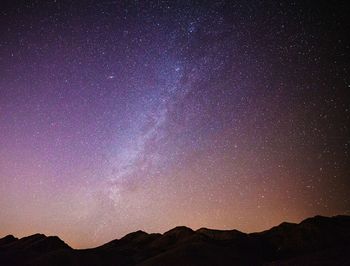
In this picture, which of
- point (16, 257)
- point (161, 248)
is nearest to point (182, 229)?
point (161, 248)

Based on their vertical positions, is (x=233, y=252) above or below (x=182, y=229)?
below

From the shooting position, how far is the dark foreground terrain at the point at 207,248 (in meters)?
63.4

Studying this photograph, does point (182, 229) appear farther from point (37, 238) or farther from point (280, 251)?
point (37, 238)

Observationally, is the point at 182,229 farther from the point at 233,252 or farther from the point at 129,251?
the point at 233,252

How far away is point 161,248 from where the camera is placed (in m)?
85.2

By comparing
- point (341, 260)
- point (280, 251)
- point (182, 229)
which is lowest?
point (341, 260)

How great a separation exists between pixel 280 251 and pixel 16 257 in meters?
59.6

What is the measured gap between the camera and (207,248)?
65688 millimetres

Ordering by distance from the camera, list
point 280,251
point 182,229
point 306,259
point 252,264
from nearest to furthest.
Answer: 1. point 306,259
2. point 252,264
3. point 280,251
4. point 182,229

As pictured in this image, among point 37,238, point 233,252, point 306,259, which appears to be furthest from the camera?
point 37,238

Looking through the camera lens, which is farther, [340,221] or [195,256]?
[340,221]

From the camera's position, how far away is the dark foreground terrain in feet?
208

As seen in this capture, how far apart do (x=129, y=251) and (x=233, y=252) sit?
3076 centimetres

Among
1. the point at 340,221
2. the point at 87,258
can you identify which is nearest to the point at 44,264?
the point at 87,258
